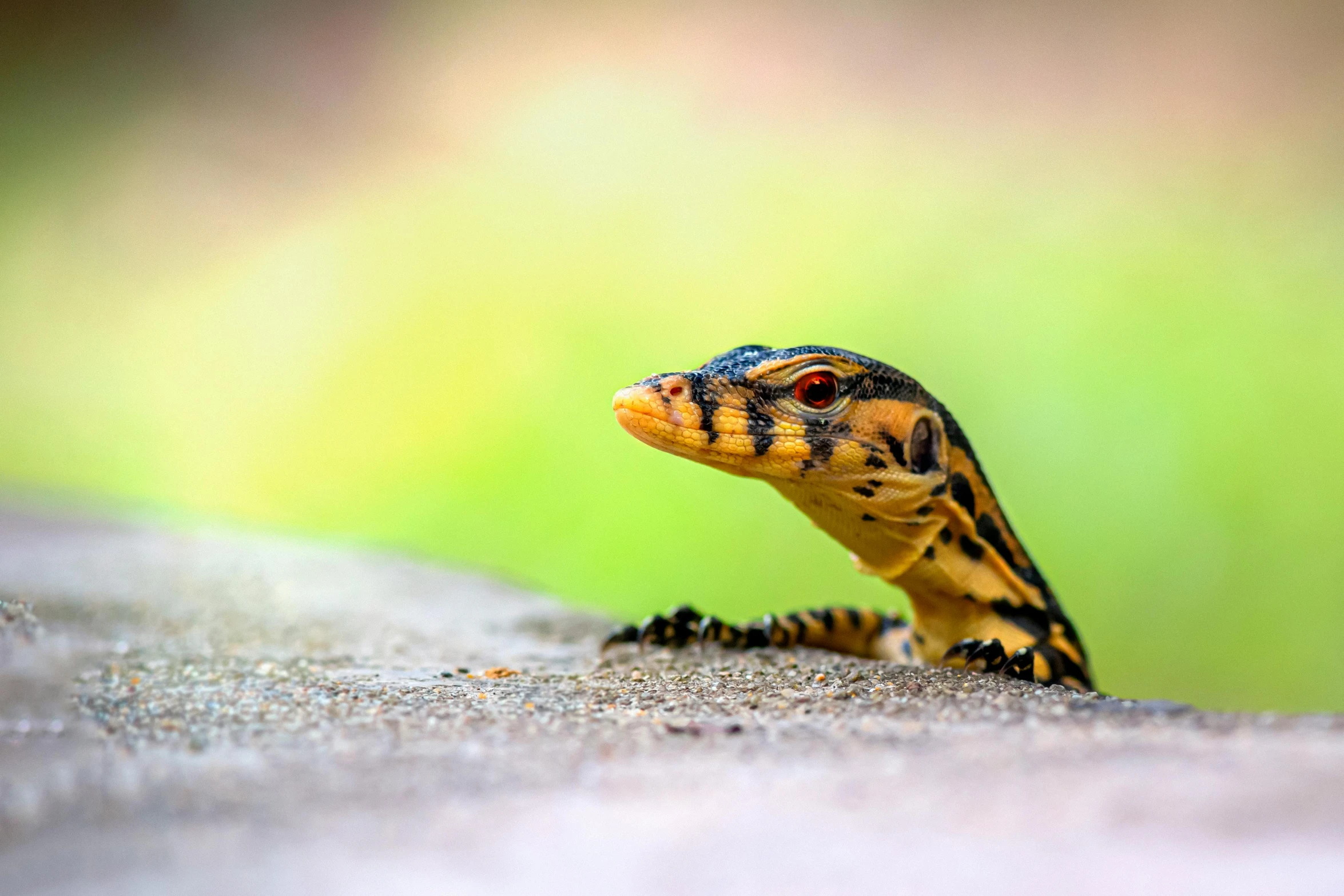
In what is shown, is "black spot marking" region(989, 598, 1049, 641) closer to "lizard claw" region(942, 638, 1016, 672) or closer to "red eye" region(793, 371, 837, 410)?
"lizard claw" region(942, 638, 1016, 672)

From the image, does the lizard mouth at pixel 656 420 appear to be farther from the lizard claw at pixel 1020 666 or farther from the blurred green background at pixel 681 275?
the blurred green background at pixel 681 275

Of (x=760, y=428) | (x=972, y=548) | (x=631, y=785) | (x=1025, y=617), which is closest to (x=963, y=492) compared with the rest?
(x=972, y=548)

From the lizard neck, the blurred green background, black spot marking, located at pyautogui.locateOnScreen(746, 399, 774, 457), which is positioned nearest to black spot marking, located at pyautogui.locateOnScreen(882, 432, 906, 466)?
the lizard neck

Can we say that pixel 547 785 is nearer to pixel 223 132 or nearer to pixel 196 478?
pixel 196 478

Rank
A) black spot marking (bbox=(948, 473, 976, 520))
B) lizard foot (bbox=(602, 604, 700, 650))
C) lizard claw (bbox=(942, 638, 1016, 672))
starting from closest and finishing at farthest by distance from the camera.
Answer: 1. lizard claw (bbox=(942, 638, 1016, 672))
2. black spot marking (bbox=(948, 473, 976, 520))
3. lizard foot (bbox=(602, 604, 700, 650))

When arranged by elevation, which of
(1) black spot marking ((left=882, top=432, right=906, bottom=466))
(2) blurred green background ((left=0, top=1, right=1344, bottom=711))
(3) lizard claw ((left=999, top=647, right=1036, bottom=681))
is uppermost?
(2) blurred green background ((left=0, top=1, right=1344, bottom=711))

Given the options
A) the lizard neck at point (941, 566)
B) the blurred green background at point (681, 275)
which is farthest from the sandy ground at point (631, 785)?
the blurred green background at point (681, 275)

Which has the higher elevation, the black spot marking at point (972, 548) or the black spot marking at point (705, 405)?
the black spot marking at point (705, 405)

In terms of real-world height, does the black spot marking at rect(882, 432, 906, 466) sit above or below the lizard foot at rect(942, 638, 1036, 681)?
above
